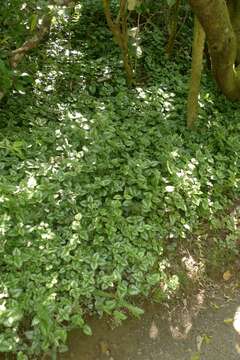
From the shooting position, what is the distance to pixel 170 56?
15.1ft

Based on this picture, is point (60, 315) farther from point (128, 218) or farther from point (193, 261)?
point (193, 261)

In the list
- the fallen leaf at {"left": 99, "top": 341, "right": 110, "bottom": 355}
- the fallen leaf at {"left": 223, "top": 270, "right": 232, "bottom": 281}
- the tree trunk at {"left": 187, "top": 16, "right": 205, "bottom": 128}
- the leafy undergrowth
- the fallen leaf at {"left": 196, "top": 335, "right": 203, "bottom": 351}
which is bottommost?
the fallen leaf at {"left": 196, "top": 335, "right": 203, "bottom": 351}

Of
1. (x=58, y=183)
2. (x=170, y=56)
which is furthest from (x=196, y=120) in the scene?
(x=58, y=183)

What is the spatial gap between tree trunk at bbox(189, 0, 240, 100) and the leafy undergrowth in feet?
0.51

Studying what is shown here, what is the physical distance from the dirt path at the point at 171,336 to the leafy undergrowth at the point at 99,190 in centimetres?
15

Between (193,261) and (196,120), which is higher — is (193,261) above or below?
below

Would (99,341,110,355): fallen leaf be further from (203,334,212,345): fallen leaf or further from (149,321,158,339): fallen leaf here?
(203,334,212,345): fallen leaf

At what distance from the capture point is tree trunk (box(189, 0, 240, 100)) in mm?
3254

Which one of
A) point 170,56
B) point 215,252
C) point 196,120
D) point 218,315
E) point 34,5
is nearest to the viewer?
point 218,315

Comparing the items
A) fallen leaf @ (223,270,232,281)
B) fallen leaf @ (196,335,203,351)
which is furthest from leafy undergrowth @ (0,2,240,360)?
fallen leaf @ (196,335,203,351)

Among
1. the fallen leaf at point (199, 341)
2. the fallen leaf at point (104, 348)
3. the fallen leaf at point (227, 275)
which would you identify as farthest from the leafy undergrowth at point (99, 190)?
the fallen leaf at point (199, 341)

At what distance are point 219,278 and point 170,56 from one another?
7.80ft

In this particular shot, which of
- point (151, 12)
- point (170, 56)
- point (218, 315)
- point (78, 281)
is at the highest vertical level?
point (151, 12)

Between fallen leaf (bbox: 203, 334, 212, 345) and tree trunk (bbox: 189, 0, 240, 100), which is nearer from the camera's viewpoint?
fallen leaf (bbox: 203, 334, 212, 345)
